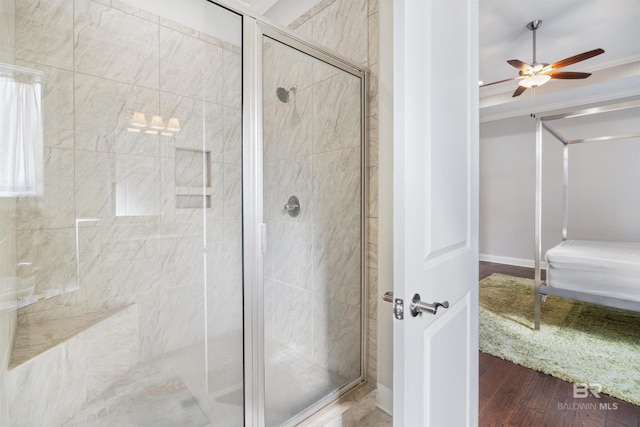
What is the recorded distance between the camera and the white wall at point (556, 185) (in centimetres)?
389

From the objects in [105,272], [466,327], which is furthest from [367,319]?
[105,272]

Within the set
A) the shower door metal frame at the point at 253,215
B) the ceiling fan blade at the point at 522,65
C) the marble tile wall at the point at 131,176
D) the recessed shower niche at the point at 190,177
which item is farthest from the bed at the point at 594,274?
the recessed shower niche at the point at 190,177

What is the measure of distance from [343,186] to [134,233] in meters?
1.34

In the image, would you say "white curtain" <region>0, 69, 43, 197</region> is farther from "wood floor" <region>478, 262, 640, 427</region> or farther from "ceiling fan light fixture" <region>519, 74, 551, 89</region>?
"ceiling fan light fixture" <region>519, 74, 551, 89</region>

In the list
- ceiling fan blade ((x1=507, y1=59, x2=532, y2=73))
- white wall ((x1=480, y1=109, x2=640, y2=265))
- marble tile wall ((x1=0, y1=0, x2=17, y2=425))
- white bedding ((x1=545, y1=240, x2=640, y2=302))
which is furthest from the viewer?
white wall ((x1=480, y1=109, x2=640, y2=265))

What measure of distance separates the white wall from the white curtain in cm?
562

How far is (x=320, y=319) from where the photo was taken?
184cm

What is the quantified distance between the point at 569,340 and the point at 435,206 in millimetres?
2394

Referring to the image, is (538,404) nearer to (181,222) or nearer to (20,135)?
(181,222)

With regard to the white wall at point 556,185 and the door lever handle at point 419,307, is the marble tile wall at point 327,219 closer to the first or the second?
the door lever handle at point 419,307

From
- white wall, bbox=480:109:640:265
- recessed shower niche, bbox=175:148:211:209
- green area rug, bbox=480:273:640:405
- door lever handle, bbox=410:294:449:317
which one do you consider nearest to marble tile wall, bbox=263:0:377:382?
recessed shower niche, bbox=175:148:211:209

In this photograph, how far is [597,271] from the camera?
229 centimetres
